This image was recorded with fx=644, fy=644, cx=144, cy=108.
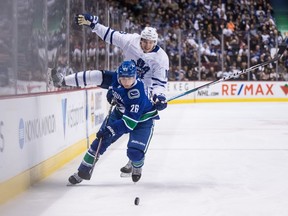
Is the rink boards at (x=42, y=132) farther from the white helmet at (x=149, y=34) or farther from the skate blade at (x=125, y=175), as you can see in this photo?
the white helmet at (x=149, y=34)

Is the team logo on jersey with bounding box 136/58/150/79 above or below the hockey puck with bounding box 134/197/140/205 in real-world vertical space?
above

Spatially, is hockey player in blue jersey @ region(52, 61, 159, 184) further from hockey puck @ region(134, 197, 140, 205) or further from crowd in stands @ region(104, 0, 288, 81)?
crowd in stands @ region(104, 0, 288, 81)

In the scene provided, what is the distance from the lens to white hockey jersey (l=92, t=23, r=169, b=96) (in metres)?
5.88

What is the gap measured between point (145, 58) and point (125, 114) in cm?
86

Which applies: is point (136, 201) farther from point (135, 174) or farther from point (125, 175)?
point (125, 175)

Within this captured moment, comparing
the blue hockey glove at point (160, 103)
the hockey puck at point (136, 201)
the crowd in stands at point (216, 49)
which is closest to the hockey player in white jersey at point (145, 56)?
the blue hockey glove at point (160, 103)

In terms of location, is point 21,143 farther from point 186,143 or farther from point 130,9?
point 130,9

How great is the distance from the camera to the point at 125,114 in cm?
520

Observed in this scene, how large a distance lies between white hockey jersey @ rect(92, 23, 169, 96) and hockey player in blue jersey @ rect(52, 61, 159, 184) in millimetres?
392

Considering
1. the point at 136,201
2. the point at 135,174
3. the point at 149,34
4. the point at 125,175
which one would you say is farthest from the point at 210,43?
the point at 136,201

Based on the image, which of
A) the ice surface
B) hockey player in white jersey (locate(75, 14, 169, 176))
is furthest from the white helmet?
the ice surface

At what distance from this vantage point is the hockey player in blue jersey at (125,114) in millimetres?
5160

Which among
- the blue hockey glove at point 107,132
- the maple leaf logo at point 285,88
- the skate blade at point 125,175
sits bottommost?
the skate blade at point 125,175

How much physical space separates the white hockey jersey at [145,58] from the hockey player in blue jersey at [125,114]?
39cm
